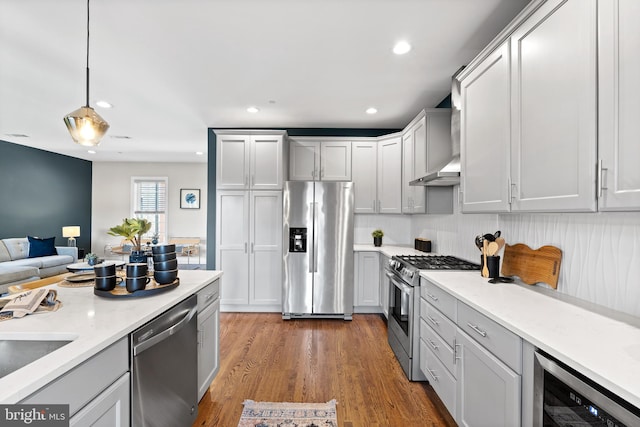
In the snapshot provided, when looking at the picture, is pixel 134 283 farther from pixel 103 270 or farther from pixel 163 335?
pixel 163 335

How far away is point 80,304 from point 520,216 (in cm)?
269

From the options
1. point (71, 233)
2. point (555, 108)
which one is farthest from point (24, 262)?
point (555, 108)

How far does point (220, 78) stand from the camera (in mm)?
2869

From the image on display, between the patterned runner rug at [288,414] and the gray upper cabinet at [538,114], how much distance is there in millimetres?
1716

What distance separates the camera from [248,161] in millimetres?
4062

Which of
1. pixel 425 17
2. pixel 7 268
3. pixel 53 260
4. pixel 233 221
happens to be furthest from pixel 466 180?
pixel 53 260

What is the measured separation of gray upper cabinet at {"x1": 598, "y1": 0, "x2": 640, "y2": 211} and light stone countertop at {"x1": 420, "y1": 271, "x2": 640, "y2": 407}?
492 mm

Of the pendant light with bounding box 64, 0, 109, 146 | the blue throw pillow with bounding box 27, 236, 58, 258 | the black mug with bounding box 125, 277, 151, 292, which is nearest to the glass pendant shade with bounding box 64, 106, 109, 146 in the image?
the pendant light with bounding box 64, 0, 109, 146

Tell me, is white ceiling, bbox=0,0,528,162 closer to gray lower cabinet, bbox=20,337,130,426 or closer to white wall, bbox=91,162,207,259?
gray lower cabinet, bbox=20,337,130,426

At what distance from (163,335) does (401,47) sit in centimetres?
247

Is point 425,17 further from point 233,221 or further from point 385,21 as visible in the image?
point 233,221

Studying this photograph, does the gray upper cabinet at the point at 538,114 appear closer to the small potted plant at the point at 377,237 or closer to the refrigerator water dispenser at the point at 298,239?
the refrigerator water dispenser at the point at 298,239

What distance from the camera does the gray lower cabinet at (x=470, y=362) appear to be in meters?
1.27

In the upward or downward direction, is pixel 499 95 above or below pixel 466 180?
above
